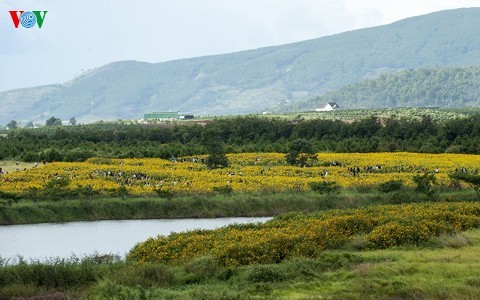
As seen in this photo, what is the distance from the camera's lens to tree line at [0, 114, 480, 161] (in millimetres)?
80750

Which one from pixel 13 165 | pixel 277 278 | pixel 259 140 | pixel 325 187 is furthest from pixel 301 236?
pixel 259 140

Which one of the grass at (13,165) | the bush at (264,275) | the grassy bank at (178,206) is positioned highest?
the bush at (264,275)

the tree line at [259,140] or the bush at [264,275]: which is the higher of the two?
the bush at [264,275]

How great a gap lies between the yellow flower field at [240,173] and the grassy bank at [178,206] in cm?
216

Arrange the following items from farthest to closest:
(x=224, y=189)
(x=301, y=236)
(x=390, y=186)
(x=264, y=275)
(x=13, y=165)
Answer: (x=13, y=165)
(x=224, y=189)
(x=390, y=186)
(x=301, y=236)
(x=264, y=275)

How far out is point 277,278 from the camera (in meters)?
24.3

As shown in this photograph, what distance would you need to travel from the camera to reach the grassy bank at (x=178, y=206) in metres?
48.7

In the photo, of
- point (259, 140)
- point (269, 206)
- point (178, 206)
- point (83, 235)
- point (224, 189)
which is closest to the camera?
point (83, 235)

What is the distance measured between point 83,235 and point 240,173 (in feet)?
68.3

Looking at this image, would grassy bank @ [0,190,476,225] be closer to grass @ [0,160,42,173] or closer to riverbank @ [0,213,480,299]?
grass @ [0,160,42,173]

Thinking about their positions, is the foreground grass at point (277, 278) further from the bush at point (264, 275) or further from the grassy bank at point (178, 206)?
the grassy bank at point (178, 206)

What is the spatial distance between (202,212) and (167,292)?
27814 mm

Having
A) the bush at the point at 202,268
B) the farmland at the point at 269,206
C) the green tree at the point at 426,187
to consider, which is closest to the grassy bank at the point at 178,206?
the farmland at the point at 269,206

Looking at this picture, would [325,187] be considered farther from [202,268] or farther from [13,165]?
[13,165]
